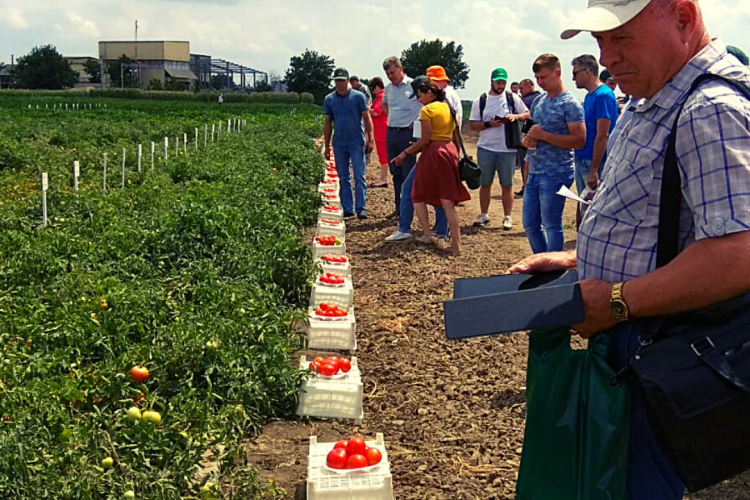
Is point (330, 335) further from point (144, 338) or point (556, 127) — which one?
point (556, 127)

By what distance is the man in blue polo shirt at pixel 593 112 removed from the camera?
6.55 meters

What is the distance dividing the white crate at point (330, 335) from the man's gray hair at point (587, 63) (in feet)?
10.1

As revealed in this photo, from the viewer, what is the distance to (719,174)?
172 centimetres

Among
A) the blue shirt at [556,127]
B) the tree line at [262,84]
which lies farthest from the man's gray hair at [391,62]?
the tree line at [262,84]

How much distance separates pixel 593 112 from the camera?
22.4ft

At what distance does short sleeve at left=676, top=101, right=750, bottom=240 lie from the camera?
1.70 meters

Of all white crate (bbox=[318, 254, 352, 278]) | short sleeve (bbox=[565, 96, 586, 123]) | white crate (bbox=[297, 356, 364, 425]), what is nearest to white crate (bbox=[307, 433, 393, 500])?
white crate (bbox=[297, 356, 364, 425])

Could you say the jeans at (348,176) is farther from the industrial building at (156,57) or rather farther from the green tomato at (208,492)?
the industrial building at (156,57)

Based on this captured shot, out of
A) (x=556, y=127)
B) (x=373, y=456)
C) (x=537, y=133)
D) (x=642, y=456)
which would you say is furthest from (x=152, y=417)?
(x=556, y=127)

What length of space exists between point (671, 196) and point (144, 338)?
3234 mm

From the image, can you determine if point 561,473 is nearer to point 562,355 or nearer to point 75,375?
point 562,355

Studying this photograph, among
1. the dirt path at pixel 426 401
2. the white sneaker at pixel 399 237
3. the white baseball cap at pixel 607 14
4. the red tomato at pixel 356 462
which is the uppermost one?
the white baseball cap at pixel 607 14

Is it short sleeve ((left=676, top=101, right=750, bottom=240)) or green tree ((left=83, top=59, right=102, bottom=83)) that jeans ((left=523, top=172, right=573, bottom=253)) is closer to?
A: short sleeve ((left=676, top=101, right=750, bottom=240))

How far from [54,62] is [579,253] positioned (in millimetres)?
104126
